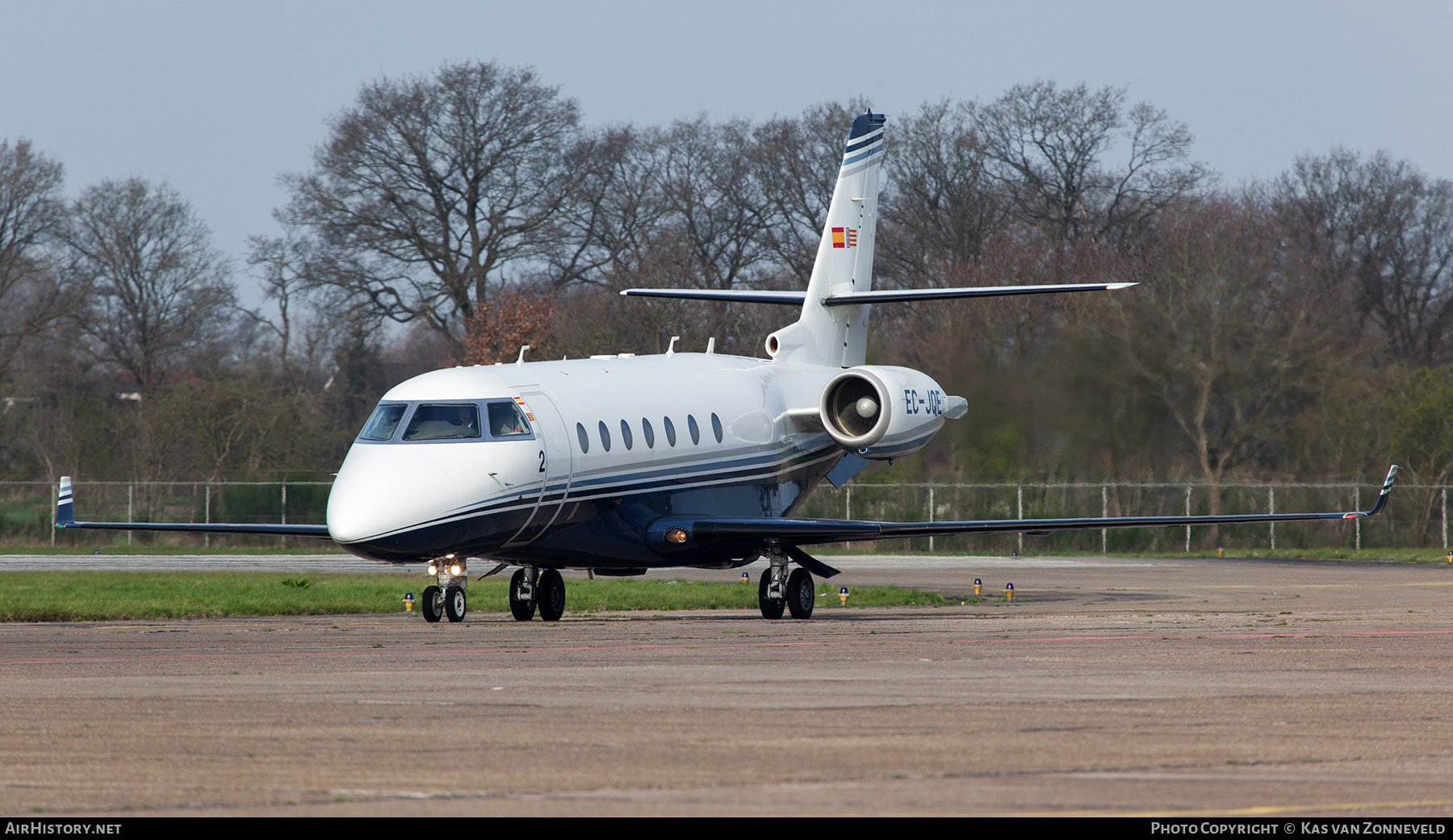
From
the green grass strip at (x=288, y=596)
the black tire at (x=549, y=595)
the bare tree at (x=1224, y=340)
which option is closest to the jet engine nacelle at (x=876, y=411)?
the green grass strip at (x=288, y=596)

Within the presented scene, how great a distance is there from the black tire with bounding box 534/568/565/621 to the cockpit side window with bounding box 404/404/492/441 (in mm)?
2874

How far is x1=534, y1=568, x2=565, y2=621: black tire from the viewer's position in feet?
72.2

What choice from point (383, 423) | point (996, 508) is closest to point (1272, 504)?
point (996, 508)

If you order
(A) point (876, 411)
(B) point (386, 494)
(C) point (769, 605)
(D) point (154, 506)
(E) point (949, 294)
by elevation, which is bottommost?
(C) point (769, 605)

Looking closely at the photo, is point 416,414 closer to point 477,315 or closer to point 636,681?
point 636,681

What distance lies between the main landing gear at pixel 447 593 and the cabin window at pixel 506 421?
1552 mm

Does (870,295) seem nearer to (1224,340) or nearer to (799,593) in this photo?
(799,593)

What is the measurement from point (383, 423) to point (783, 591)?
565 centimetres

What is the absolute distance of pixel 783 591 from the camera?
2227 cm

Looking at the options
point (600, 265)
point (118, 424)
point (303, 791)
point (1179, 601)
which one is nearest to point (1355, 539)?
point (1179, 601)

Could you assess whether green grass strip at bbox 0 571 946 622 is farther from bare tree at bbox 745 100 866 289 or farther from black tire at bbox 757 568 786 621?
bare tree at bbox 745 100 866 289

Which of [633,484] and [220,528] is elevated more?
[633,484]
